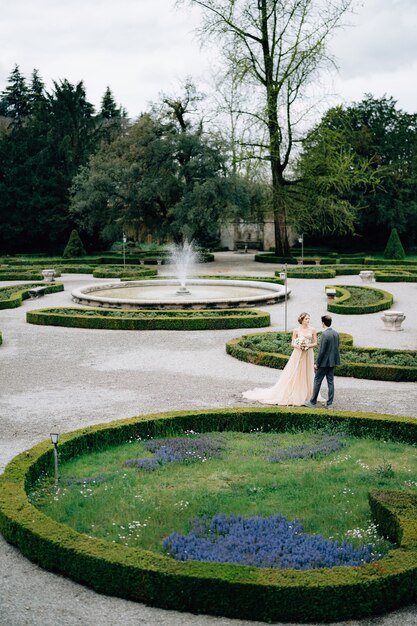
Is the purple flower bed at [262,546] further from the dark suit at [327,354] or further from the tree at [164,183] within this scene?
the tree at [164,183]

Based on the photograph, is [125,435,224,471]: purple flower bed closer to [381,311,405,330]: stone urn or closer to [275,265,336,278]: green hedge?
[381,311,405,330]: stone urn

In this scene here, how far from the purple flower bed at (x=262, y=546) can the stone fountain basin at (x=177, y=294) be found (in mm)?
15590

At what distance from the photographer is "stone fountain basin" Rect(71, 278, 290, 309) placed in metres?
22.5

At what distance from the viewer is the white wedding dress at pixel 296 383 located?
11516 millimetres

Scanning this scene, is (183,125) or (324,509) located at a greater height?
(183,125)

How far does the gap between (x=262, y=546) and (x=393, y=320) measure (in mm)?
13406

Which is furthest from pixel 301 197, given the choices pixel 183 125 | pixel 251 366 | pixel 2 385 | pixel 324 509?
pixel 324 509

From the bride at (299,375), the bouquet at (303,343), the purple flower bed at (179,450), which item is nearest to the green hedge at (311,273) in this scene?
the bride at (299,375)

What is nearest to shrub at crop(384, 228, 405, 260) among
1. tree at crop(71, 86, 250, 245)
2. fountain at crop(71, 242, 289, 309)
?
tree at crop(71, 86, 250, 245)

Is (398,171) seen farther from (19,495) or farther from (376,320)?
(19,495)

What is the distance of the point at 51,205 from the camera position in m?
51.3

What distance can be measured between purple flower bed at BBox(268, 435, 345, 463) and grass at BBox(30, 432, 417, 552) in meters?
0.10

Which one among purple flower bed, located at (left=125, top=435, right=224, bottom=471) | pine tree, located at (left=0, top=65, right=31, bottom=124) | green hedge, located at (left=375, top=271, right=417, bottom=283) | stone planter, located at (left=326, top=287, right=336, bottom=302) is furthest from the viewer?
pine tree, located at (left=0, top=65, right=31, bottom=124)

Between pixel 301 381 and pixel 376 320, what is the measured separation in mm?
9966
